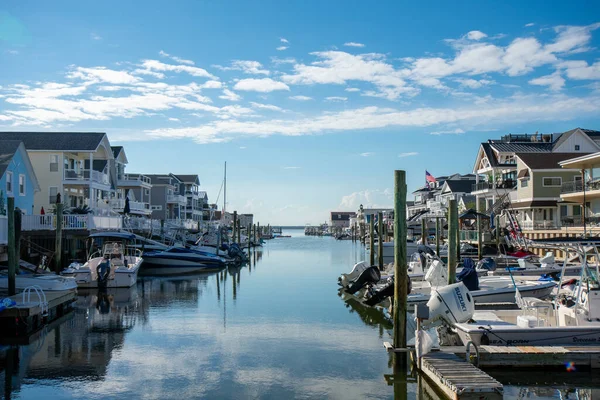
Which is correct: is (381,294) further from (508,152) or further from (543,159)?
(508,152)

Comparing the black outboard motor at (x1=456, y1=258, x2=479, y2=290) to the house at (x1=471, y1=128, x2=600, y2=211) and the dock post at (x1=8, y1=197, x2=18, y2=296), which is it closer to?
the dock post at (x1=8, y1=197, x2=18, y2=296)

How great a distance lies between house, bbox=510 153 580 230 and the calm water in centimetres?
3060

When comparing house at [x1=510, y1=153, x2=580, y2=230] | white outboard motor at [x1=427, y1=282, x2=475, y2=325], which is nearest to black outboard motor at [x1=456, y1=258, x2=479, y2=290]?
white outboard motor at [x1=427, y1=282, x2=475, y2=325]

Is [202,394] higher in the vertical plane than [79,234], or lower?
lower

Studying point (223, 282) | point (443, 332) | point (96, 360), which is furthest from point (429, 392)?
point (223, 282)

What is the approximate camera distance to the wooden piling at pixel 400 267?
1628cm

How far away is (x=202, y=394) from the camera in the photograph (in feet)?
46.8

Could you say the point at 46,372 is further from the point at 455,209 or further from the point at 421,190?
the point at 421,190

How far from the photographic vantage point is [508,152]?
205 feet

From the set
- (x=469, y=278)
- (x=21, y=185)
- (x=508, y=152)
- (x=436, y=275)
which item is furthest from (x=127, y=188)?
(x=469, y=278)

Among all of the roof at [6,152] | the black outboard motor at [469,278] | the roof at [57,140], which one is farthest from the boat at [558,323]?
the roof at [57,140]

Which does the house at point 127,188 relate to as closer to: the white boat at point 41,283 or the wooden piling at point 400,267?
the white boat at point 41,283

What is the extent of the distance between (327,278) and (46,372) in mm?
29059

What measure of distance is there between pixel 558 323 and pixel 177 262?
34596 millimetres
